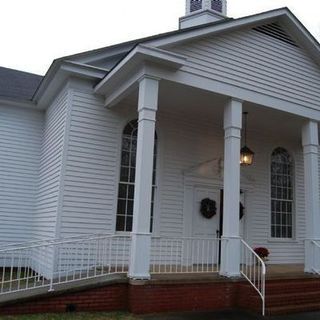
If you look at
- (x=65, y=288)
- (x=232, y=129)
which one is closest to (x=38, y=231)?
(x=65, y=288)

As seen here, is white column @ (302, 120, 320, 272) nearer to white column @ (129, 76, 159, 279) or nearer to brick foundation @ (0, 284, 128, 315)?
white column @ (129, 76, 159, 279)

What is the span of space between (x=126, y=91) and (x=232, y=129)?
257cm

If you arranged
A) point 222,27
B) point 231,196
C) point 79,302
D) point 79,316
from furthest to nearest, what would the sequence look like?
point 222,27 < point 231,196 < point 79,302 < point 79,316

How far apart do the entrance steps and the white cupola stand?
9389mm

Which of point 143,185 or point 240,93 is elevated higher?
point 240,93

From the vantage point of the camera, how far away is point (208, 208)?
11.6 metres

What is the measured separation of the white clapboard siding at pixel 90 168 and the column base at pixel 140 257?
2348 millimetres

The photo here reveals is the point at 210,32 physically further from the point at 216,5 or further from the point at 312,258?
the point at 216,5

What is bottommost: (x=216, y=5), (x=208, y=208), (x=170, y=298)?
(x=170, y=298)

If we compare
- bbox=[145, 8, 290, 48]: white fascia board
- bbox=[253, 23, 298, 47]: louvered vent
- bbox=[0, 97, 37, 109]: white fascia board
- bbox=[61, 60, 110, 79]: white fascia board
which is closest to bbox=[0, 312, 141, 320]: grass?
bbox=[145, 8, 290, 48]: white fascia board

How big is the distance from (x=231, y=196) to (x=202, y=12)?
27.0ft

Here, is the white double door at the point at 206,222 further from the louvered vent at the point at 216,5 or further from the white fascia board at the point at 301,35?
the louvered vent at the point at 216,5

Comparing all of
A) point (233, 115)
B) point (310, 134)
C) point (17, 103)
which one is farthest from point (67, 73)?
point (310, 134)

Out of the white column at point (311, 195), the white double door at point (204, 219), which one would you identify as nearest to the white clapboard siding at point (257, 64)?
the white column at point (311, 195)
